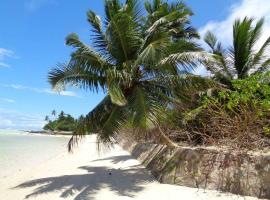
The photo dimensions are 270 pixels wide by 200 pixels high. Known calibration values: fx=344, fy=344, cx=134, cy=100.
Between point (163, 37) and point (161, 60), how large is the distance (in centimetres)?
105

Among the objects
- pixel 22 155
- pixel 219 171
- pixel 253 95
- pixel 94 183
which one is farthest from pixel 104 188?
pixel 22 155

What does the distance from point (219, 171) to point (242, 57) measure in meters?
6.13

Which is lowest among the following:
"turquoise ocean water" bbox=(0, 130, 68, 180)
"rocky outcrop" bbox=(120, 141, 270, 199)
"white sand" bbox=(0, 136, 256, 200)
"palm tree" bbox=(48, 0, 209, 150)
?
"white sand" bbox=(0, 136, 256, 200)

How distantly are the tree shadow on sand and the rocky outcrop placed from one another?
3.10 ft

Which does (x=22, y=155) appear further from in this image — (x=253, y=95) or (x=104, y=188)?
(x=253, y=95)

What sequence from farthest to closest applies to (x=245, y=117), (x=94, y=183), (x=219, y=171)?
(x=94, y=183) → (x=245, y=117) → (x=219, y=171)

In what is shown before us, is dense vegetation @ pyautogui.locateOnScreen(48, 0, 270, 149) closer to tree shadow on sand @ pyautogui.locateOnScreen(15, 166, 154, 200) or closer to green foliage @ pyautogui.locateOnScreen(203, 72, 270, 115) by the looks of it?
green foliage @ pyautogui.locateOnScreen(203, 72, 270, 115)

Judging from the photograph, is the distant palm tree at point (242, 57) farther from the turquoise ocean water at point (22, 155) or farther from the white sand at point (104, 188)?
the turquoise ocean water at point (22, 155)

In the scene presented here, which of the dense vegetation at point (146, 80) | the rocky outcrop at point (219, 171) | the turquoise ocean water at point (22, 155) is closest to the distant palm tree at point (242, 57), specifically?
the dense vegetation at point (146, 80)

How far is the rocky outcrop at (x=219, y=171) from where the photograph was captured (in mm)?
7691

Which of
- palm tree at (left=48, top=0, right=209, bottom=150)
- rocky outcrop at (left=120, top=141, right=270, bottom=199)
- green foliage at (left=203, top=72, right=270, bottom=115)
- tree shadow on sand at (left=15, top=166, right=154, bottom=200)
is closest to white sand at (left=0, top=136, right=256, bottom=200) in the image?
tree shadow on sand at (left=15, top=166, right=154, bottom=200)

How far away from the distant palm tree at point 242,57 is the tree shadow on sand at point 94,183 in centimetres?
483

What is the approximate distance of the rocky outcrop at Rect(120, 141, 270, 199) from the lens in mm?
7691

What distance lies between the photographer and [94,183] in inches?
423
